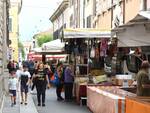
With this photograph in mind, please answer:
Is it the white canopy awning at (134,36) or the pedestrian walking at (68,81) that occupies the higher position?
the white canopy awning at (134,36)

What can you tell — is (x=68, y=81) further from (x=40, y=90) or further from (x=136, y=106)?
(x=136, y=106)

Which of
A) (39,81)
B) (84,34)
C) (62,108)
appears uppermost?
(84,34)

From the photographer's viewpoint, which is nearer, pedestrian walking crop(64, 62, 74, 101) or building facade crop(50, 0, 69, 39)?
pedestrian walking crop(64, 62, 74, 101)

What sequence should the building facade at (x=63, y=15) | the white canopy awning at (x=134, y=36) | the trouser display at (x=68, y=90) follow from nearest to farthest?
the white canopy awning at (x=134, y=36) < the trouser display at (x=68, y=90) < the building facade at (x=63, y=15)

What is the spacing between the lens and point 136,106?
435 inches

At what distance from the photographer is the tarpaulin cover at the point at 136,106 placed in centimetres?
1035

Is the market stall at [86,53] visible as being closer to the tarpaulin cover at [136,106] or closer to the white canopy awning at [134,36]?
the tarpaulin cover at [136,106]

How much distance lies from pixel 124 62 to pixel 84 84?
1989 mm

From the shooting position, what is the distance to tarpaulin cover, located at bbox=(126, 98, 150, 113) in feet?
34.0

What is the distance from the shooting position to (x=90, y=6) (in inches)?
1759

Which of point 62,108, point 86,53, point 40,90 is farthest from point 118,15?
point 62,108

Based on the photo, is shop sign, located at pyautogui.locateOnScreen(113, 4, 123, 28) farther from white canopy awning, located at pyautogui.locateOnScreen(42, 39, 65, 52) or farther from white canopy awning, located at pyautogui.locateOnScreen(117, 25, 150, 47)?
white canopy awning, located at pyautogui.locateOnScreen(117, 25, 150, 47)

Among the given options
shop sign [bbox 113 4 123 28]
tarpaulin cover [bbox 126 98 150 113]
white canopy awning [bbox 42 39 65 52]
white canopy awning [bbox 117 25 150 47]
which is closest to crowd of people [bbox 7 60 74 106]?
shop sign [bbox 113 4 123 28]

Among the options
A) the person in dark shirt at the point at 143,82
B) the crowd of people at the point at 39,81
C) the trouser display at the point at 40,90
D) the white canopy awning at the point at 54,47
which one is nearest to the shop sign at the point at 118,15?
the white canopy awning at the point at 54,47
